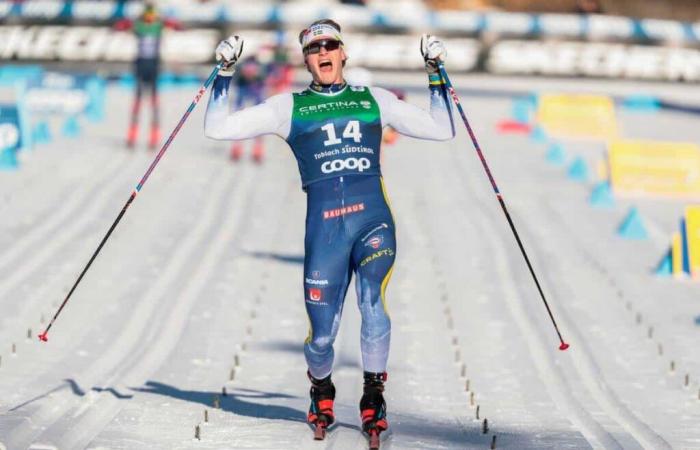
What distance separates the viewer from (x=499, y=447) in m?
7.28

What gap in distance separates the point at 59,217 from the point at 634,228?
6.10 m

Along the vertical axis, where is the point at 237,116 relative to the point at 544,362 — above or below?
above

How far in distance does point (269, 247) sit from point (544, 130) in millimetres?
12200

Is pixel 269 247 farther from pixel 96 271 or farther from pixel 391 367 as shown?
pixel 391 367

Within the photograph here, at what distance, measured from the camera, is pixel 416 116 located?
23.7 feet

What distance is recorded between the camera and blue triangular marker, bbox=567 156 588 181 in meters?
20.7

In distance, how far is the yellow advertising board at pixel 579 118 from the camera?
26.5 meters

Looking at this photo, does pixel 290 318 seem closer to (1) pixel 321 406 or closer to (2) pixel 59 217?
(1) pixel 321 406

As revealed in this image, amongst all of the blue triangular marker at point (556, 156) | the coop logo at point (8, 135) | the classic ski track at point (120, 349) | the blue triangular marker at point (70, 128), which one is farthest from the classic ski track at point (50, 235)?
the blue triangular marker at point (556, 156)

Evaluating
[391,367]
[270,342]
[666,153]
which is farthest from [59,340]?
[666,153]

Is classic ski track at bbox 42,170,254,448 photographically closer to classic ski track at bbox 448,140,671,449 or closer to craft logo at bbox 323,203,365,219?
craft logo at bbox 323,203,365,219

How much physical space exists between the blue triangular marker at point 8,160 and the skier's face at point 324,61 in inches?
475

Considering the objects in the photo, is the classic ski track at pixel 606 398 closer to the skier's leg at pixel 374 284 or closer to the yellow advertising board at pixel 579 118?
the skier's leg at pixel 374 284

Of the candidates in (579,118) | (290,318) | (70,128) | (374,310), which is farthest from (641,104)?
(374,310)
